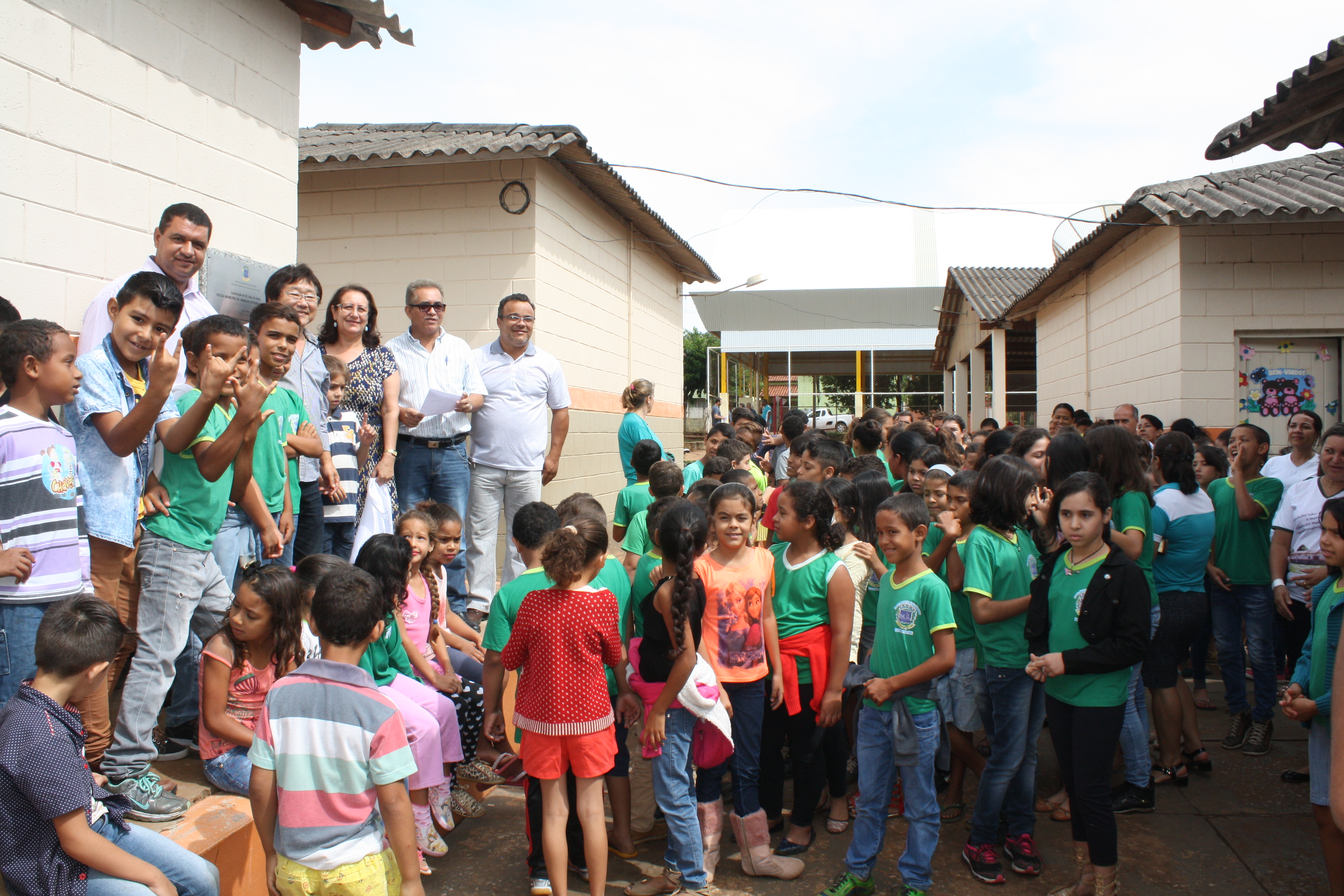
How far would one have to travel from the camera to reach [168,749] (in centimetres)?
333

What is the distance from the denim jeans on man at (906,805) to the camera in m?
2.95

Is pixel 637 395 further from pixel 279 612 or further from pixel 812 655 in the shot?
pixel 279 612

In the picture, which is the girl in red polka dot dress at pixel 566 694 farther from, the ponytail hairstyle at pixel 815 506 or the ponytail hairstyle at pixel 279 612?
the ponytail hairstyle at pixel 815 506

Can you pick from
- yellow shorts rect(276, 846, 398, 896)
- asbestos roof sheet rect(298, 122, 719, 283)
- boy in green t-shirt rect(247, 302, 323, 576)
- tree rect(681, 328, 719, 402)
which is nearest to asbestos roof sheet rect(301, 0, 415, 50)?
asbestos roof sheet rect(298, 122, 719, 283)

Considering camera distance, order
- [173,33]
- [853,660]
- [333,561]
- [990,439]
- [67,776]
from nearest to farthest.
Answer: [67,776] → [333,561] → [853,660] → [173,33] → [990,439]

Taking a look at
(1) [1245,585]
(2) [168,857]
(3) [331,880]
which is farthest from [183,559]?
(1) [1245,585]

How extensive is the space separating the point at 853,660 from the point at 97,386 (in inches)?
125

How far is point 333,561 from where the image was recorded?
305cm

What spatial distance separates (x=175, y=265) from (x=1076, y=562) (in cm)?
378

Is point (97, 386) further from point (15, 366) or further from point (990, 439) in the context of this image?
point (990, 439)

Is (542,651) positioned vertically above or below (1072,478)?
below

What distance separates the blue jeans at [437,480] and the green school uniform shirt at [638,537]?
156 centimetres

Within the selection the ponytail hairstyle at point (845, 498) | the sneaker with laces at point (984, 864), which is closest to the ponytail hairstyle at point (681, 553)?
the ponytail hairstyle at point (845, 498)

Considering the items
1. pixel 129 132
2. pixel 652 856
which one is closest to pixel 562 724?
pixel 652 856
